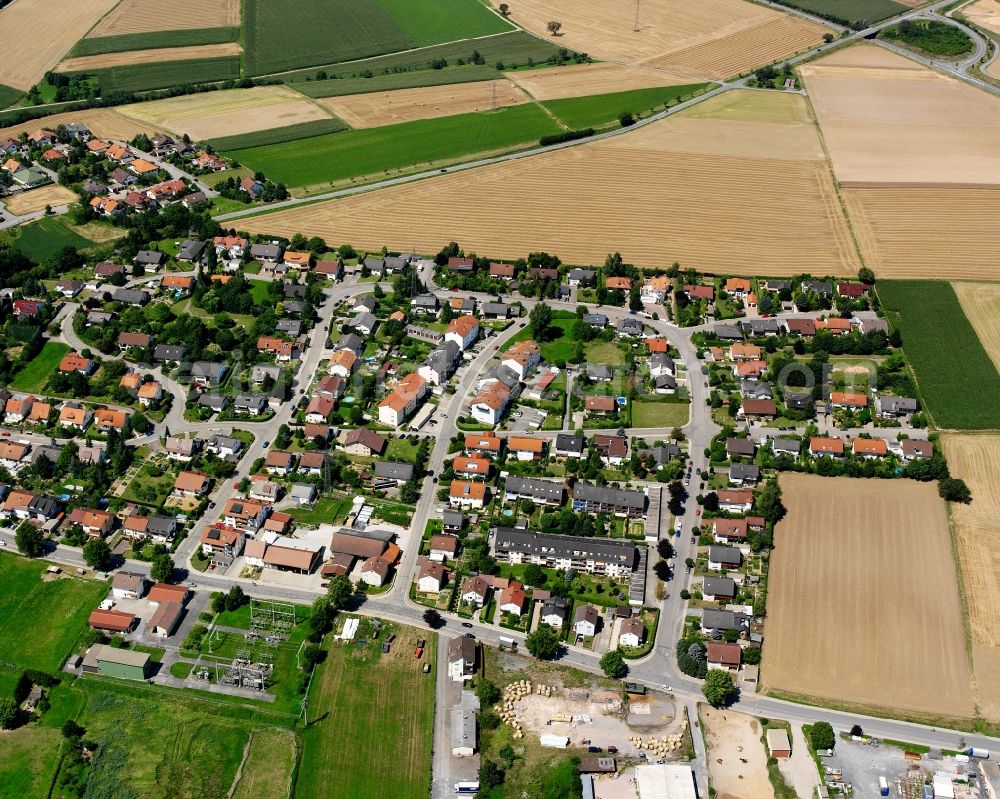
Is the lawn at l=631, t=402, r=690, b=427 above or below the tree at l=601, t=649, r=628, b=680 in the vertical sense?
above

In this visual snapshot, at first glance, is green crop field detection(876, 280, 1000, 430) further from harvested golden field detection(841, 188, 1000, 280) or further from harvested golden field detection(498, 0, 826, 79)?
harvested golden field detection(498, 0, 826, 79)

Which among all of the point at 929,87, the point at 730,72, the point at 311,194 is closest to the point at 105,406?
the point at 311,194

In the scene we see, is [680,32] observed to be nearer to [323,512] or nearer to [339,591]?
[323,512]

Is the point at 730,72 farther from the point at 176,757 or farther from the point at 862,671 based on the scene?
the point at 176,757

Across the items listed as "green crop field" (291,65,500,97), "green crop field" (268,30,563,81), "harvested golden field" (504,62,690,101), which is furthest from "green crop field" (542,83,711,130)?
"green crop field" (268,30,563,81)

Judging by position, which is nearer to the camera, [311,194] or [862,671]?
[862,671]

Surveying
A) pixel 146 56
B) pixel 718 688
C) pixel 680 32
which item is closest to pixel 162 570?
pixel 718 688
